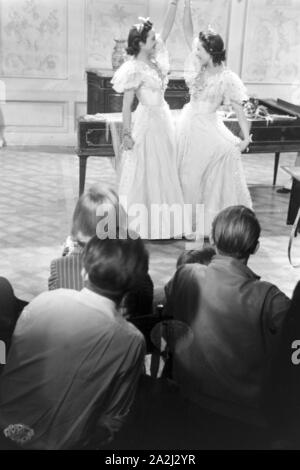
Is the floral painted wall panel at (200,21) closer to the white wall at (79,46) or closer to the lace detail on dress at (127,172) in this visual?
the white wall at (79,46)

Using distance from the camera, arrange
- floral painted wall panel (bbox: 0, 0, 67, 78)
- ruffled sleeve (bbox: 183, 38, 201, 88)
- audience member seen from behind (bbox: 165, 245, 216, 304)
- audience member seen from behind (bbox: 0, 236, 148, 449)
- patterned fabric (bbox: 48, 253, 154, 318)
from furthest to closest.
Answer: floral painted wall panel (bbox: 0, 0, 67, 78) < ruffled sleeve (bbox: 183, 38, 201, 88) < audience member seen from behind (bbox: 165, 245, 216, 304) < patterned fabric (bbox: 48, 253, 154, 318) < audience member seen from behind (bbox: 0, 236, 148, 449)

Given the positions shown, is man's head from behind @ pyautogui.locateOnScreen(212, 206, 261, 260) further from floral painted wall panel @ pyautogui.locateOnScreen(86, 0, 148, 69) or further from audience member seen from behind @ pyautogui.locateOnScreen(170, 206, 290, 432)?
floral painted wall panel @ pyautogui.locateOnScreen(86, 0, 148, 69)

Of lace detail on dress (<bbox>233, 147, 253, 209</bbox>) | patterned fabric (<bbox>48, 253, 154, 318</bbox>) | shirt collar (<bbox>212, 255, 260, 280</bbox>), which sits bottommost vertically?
lace detail on dress (<bbox>233, 147, 253, 209</bbox>)

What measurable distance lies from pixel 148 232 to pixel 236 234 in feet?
8.62

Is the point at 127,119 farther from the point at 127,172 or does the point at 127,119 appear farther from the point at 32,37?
the point at 32,37

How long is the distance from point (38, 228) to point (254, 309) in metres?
3.18

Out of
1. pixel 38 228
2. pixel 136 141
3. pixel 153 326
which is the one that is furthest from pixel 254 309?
pixel 38 228

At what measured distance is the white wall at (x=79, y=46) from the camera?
720cm

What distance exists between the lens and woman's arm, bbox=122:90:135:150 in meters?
4.34

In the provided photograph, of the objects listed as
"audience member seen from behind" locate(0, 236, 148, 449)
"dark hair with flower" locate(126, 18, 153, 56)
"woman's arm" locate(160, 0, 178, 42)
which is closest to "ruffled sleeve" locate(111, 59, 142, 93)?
"dark hair with flower" locate(126, 18, 153, 56)

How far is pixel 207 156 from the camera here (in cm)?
461

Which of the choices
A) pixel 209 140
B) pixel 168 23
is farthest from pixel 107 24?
pixel 209 140
